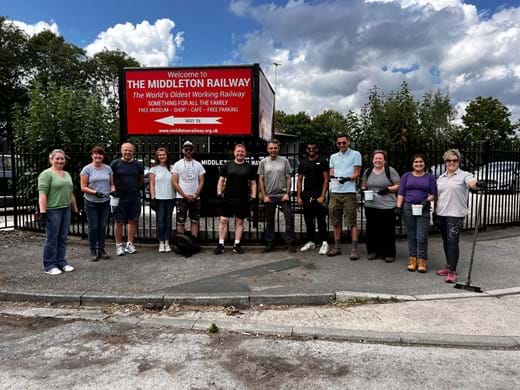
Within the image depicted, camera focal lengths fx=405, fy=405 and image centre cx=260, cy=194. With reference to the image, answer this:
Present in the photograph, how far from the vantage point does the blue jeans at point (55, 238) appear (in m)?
5.93

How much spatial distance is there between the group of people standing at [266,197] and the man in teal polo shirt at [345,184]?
0.02 metres

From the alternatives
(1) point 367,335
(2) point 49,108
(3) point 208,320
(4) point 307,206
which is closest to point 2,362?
(3) point 208,320

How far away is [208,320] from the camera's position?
4492mm

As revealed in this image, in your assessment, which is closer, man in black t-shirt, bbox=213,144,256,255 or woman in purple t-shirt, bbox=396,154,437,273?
woman in purple t-shirt, bbox=396,154,437,273

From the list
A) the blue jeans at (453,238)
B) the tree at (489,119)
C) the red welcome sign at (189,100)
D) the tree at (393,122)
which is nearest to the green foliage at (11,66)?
the red welcome sign at (189,100)

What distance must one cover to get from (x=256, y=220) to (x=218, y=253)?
103cm

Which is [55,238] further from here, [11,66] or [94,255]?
[11,66]

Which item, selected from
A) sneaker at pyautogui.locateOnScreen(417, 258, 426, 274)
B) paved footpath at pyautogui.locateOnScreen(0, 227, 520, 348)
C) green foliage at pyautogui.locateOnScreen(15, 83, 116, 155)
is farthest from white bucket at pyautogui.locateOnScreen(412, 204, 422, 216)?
green foliage at pyautogui.locateOnScreen(15, 83, 116, 155)

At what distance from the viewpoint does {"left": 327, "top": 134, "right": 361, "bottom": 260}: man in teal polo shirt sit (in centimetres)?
659

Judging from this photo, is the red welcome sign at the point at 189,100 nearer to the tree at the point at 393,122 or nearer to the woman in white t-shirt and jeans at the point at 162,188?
the woman in white t-shirt and jeans at the point at 162,188

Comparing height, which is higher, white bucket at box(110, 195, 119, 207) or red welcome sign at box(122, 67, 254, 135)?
red welcome sign at box(122, 67, 254, 135)

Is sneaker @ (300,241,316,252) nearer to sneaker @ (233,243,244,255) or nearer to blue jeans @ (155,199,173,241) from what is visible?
sneaker @ (233,243,244,255)

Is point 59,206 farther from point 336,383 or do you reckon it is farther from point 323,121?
point 323,121

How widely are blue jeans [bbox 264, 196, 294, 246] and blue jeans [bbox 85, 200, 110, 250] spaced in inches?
107
